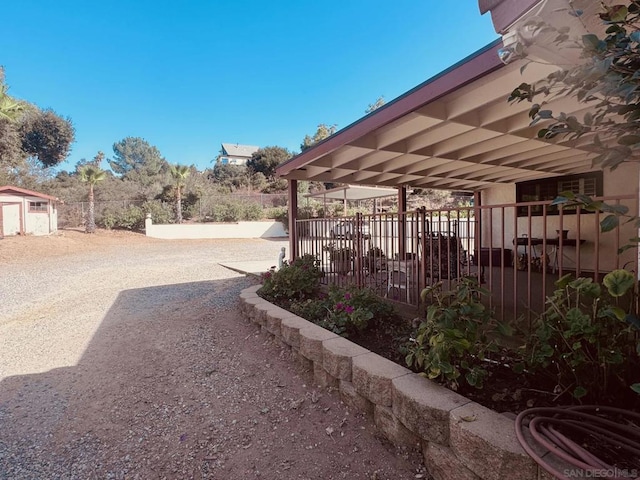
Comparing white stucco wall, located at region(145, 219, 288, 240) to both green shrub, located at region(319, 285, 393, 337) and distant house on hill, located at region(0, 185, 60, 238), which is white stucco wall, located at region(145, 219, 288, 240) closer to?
distant house on hill, located at region(0, 185, 60, 238)

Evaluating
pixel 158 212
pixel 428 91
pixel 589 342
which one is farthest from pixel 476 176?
pixel 158 212

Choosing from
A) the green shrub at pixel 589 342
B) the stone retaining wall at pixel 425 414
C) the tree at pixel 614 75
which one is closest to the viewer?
the tree at pixel 614 75

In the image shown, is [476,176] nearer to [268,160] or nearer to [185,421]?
[185,421]

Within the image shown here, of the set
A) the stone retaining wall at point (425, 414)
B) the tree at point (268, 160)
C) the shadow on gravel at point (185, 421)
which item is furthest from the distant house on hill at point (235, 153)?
the stone retaining wall at point (425, 414)

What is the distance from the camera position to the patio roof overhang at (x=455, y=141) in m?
2.45

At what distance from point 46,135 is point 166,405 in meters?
27.9

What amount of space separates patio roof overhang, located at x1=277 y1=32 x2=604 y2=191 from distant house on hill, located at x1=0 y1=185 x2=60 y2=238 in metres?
16.7

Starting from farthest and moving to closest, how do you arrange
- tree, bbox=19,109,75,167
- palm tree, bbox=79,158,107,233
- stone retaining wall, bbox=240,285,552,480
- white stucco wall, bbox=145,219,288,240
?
tree, bbox=19,109,75,167 → white stucco wall, bbox=145,219,288,240 → palm tree, bbox=79,158,107,233 → stone retaining wall, bbox=240,285,552,480

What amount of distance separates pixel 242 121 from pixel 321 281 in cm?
3486

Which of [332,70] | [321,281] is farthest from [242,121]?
[321,281]

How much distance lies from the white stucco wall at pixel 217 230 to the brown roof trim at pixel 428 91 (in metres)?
15.2

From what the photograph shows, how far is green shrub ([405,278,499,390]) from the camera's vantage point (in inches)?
72.6

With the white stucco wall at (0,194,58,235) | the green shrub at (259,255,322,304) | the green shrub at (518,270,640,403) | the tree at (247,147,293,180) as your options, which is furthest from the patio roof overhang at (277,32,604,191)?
the tree at (247,147,293,180)

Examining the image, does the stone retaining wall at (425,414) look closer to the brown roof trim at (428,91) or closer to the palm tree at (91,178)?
the brown roof trim at (428,91)
